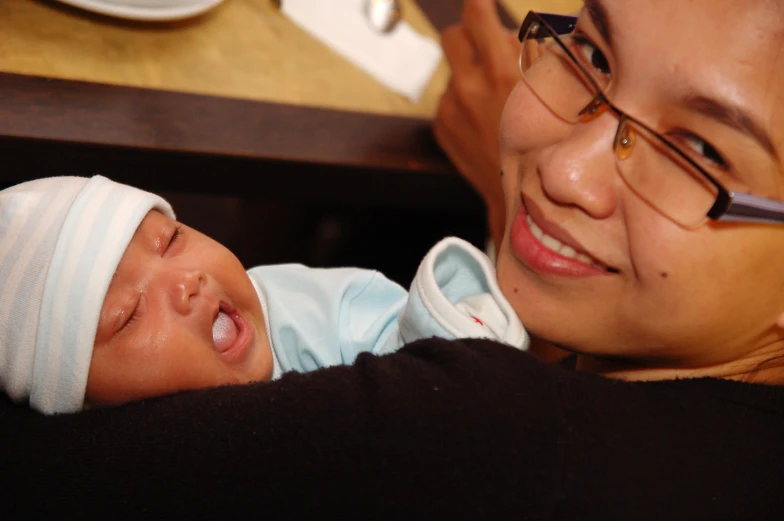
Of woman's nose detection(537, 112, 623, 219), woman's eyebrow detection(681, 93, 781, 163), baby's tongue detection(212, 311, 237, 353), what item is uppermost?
woman's eyebrow detection(681, 93, 781, 163)

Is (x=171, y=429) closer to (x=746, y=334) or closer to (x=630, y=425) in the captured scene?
(x=630, y=425)

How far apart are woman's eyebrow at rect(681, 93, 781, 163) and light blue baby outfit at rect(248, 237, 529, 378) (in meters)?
0.40

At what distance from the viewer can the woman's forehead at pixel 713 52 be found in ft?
2.57

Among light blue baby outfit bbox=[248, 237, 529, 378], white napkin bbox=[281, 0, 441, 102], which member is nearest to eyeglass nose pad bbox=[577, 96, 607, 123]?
light blue baby outfit bbox=[248, 237, 529, 378]

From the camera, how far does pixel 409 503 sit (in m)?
0.83

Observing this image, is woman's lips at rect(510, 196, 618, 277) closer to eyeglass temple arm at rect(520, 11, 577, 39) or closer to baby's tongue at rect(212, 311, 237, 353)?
eyeglass temple arm at rect(520, 11, 577, 39)

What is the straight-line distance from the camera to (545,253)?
1014 millimetres

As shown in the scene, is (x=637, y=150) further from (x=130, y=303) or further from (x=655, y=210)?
(x=130, y=303)

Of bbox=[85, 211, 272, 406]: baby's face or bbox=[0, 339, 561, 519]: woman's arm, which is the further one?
bbox=[85, 211, 272, 406]: baby's face

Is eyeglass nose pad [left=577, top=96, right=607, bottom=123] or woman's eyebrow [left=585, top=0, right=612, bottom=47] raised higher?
woman's eyebrow [left=585, top=0, right=612, bottom=47]

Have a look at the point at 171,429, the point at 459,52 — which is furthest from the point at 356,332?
the point at 459,52

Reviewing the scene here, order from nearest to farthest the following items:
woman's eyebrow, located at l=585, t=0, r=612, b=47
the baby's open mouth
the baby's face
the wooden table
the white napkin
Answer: woman's eyebrow, located at l=585, t=0, r=612, b=47 → the baby's face → the baby's open mouth → the wooden table → the white napkin

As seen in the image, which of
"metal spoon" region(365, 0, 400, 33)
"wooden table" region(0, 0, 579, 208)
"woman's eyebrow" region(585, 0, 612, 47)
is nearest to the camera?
"woman's eyebrow" region(585, 0, 612, 47)

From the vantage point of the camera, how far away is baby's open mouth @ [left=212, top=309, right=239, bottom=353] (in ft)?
3.70
